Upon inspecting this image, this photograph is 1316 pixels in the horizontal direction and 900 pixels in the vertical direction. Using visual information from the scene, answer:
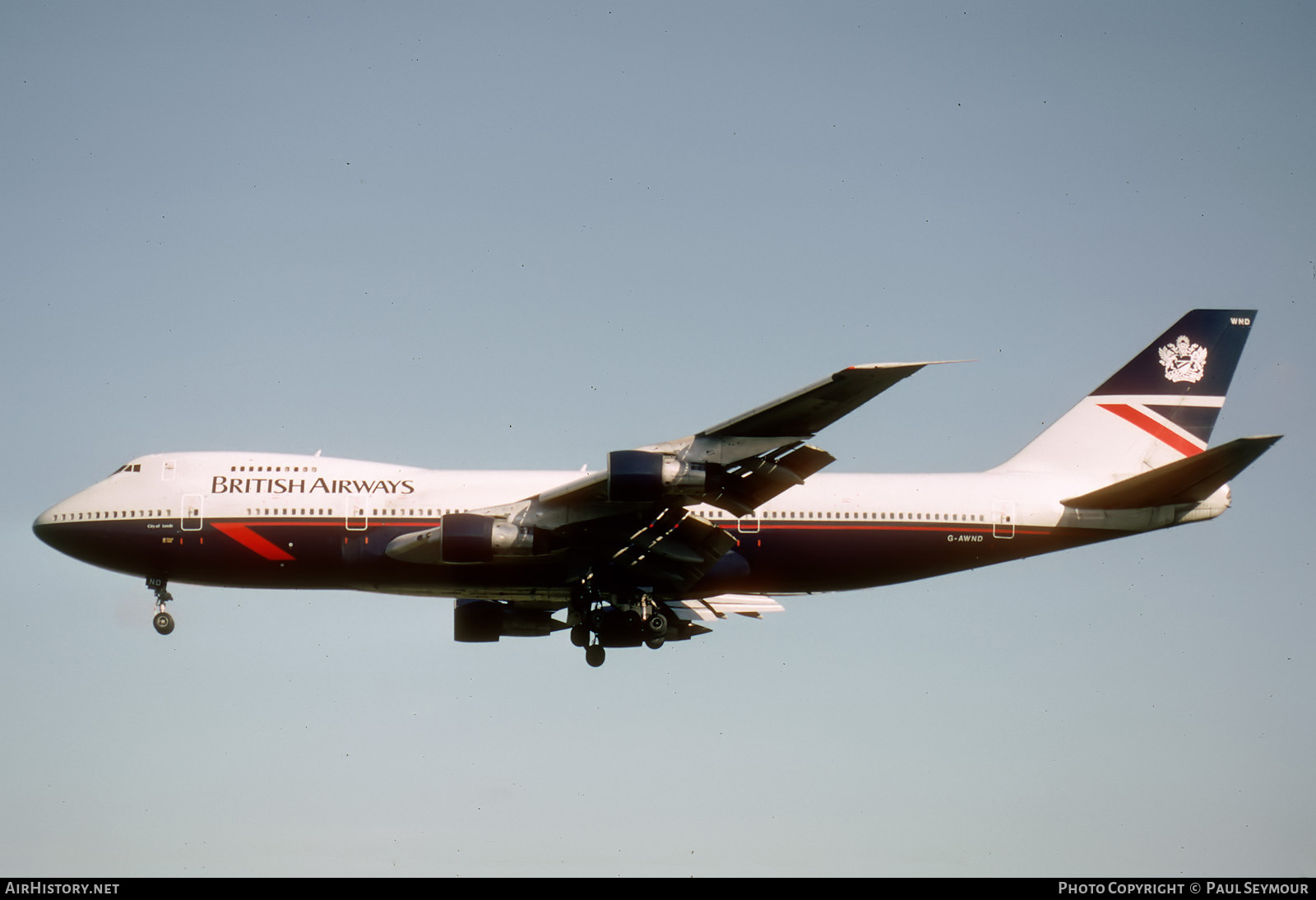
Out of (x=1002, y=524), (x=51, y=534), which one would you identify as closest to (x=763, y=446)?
(x=1002, y=524)

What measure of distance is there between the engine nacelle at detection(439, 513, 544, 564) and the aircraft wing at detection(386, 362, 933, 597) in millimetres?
23

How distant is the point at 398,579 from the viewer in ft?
111

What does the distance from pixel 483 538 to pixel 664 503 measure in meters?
4.20

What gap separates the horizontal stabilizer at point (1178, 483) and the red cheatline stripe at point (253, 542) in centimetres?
1972

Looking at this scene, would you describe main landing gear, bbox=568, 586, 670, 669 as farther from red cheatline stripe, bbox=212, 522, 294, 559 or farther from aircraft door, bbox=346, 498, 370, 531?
red cheatline stripe, bbox=212, 522, 294, 559

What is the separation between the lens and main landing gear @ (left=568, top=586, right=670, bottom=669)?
33.6 m

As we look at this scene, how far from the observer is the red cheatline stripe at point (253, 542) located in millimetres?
33906

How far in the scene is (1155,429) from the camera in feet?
126

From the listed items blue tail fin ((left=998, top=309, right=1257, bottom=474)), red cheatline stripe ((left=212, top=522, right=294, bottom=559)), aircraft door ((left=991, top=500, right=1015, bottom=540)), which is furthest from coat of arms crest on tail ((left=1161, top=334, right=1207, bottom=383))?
red cheatline stripe ((left=212, top=522, right=294, bottom=559))

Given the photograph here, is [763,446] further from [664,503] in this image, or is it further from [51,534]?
[51,534]

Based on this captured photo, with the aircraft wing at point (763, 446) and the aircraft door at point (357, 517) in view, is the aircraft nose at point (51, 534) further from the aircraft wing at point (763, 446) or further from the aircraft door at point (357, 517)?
the aircraft wing at point (763, 446)

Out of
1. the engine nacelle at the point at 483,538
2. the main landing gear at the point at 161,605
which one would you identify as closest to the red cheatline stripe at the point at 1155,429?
the engine nacelle at the point at 483,538

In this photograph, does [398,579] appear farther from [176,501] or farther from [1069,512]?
[1069,512]
